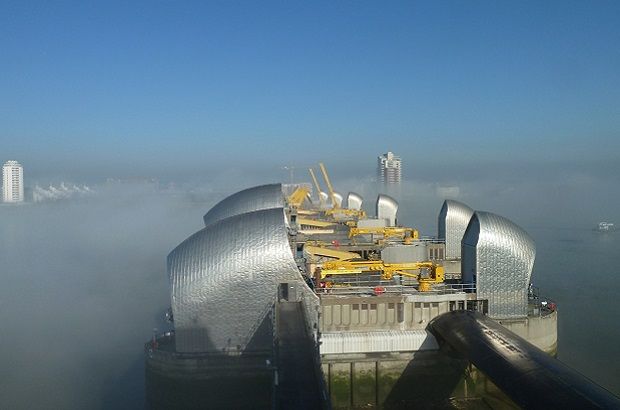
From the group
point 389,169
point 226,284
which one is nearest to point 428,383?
point 226,284

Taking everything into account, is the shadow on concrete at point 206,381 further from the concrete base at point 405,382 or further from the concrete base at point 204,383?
the concrete base at point 405,382

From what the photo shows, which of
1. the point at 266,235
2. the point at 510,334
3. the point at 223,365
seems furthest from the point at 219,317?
the point at 510,334

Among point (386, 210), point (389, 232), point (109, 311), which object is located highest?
point (386, 210)

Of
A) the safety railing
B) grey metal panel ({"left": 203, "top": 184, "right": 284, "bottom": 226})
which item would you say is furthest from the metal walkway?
grey metal panel ({"left": 203, "top": 184, "right": 284, "bottom": 226})

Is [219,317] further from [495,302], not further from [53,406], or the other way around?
[495,302]

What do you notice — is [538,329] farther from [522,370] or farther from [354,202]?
[354,202]

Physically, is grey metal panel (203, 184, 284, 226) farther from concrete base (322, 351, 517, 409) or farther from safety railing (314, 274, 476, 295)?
concrete base (322, 351, 517, 409)
